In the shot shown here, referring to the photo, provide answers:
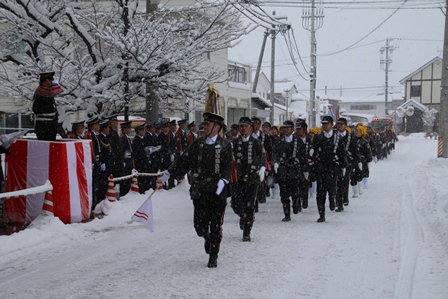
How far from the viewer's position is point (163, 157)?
14297mm

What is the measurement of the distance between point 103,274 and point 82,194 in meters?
3.23

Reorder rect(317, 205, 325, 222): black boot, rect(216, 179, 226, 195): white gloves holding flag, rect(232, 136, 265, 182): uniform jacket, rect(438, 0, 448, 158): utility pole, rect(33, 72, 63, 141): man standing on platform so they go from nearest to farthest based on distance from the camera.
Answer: rect(216, 179, 226, 195): white gloves holding flag → rect(232, 136, 265, 182): uniform jacket → rect(33, 72, 63, 141): man standing on platform → rect(317, 205, 325, 222): black boot → rect(438, 0, 448, 158): utility pole

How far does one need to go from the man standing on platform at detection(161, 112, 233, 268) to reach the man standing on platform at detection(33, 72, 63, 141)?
3.27m

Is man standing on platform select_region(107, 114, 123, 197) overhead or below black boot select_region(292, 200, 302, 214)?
overhead

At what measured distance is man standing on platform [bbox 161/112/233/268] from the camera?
659 centimetres

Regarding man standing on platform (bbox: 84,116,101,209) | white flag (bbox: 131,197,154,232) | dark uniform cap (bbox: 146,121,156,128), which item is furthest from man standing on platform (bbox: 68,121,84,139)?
white flag (bbox: 131,197,154,232)

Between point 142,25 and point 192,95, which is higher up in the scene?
point 142,25

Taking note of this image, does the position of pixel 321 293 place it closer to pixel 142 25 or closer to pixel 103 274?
pixel 103 274

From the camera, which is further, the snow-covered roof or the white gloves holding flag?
the snow-covered roof

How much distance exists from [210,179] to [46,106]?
384cm

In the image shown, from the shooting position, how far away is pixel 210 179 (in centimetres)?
661

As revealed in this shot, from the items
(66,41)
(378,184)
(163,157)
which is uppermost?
(66,41)

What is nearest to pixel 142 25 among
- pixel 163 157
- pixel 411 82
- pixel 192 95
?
pixel 192 95

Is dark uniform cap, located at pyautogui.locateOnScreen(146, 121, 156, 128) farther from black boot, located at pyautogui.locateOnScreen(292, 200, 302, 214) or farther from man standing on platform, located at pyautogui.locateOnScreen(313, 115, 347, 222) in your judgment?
man standing on platform, located at pyautogui.locateOnScreen(313, 115, 347, 222)
